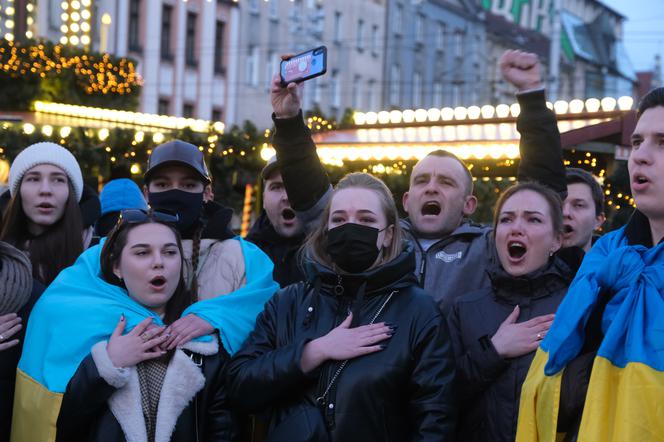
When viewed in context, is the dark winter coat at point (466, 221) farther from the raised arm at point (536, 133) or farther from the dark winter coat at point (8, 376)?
the dark winter coat at point (8, 376)

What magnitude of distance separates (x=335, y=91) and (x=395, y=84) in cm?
532

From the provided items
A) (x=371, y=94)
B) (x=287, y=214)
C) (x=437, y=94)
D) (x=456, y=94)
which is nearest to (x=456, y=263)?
(x=287, y=214)

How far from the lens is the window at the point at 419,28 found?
175ft

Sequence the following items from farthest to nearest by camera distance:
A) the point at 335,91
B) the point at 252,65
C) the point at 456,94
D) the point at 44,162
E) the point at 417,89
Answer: the point at 456,94, the point at 417,89, the point at 335,91, the point at 252,65, the point at 44,162

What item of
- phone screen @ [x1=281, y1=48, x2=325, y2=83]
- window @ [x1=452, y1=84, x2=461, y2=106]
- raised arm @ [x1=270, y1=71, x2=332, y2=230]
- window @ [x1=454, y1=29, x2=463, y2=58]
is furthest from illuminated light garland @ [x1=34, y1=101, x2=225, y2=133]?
window @ [x1=454, y1=29, x2=463, y2=58]

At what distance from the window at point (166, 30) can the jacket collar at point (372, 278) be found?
35.1 m

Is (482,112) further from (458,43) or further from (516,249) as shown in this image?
(458,43)

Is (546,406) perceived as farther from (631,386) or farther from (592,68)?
(592,68)

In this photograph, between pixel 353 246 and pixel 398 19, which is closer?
pixel 353 246

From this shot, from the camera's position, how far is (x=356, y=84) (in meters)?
49.3

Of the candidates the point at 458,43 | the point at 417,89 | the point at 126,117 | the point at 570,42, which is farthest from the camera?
the point at 570,42

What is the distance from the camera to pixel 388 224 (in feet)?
14.1

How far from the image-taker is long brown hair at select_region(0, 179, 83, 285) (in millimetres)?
5340

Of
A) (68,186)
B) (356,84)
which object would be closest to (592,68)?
(356,84)
